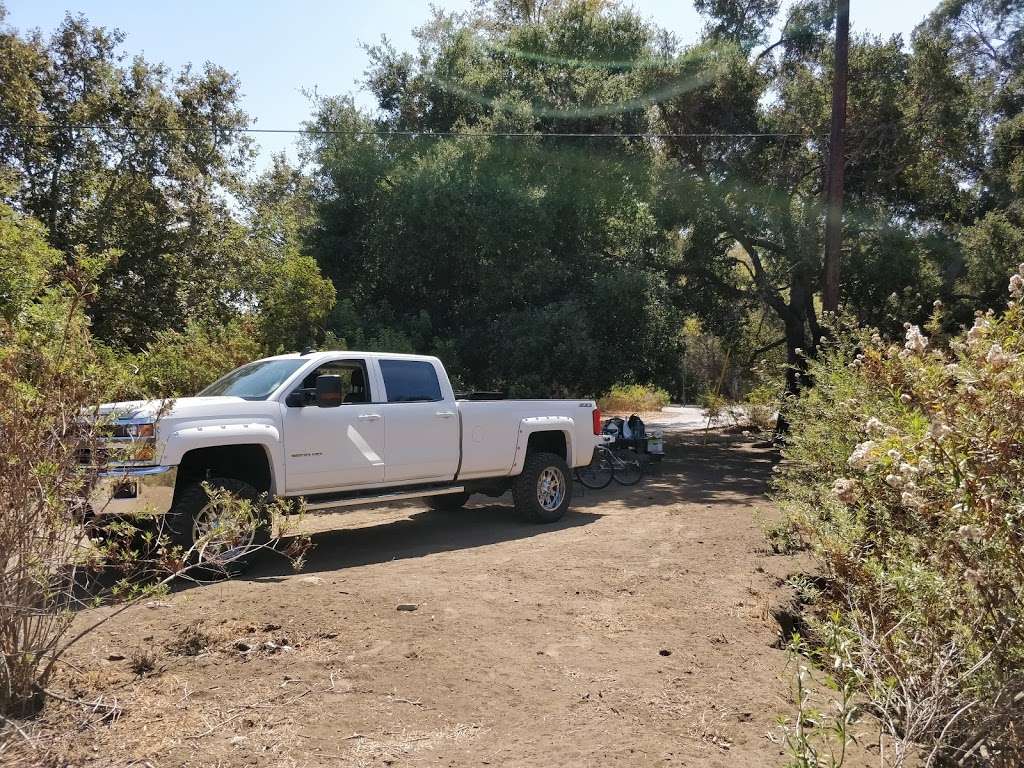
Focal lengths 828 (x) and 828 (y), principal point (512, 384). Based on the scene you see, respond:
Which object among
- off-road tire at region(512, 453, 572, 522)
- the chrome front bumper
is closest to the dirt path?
the chrome front bumper

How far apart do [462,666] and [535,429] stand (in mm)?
5039

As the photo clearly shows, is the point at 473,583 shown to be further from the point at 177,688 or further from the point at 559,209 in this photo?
the point at 559,209

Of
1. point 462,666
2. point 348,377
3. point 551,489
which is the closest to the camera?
point 462,666

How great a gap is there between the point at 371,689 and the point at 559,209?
1337 cm

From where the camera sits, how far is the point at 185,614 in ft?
18.1

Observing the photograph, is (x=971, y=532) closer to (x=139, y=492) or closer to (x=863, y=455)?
(x=863, y=455)

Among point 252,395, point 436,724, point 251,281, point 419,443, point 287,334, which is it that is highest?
point 251,281

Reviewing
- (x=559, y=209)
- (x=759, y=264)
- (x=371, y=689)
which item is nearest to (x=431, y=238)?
(x=559, y=209)

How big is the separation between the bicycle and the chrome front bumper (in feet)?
→ 26.3

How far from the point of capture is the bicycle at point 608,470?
1361 centimetres

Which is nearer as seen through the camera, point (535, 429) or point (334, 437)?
point (334, 437)

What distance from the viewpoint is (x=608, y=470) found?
14.0 m

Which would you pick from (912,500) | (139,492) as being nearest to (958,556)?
(912,500)

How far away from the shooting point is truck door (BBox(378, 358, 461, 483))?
832cm
